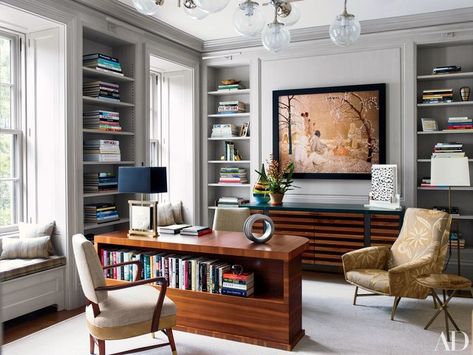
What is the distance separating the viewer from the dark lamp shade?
141 inches

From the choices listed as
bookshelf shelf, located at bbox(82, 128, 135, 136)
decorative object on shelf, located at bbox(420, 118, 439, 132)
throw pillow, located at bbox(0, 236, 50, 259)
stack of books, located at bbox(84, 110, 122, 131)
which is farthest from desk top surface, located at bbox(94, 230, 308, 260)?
decorative object on shelf, located at bbox(420, 118, 439, 132)

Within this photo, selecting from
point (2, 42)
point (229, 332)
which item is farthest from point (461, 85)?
point (2, 42)

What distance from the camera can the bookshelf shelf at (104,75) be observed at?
4.50 metres

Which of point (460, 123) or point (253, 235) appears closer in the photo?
point (253, 235)

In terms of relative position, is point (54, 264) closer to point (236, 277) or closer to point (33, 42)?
point (236, 277)

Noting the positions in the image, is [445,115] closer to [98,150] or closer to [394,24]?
[394,24]

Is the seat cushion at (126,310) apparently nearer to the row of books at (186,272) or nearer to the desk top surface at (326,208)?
the row of books at (186,272)

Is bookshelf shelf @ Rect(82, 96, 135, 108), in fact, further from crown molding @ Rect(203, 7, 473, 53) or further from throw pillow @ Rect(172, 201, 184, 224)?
crown molding @ Rect(203, 7, 473, 53)

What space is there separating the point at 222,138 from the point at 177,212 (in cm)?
122

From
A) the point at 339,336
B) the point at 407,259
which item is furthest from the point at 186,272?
the point at 407,259

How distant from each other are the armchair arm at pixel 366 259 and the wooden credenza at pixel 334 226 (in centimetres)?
62

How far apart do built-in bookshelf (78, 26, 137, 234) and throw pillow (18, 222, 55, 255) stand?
0.52 m

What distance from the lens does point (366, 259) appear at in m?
4.29

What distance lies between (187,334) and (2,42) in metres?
3.20
